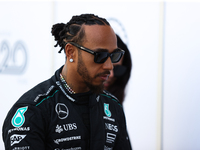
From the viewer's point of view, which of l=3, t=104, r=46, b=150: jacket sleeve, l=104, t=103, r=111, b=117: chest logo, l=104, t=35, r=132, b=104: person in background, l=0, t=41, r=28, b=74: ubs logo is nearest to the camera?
l=3, t=104, r=46, b=150: jacket sleeve

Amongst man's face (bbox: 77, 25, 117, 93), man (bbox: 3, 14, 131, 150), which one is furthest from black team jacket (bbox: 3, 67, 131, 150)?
man's face (bbox: 77, 25, 117, 93)

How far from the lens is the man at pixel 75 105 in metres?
1.64

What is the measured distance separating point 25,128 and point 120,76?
168cm

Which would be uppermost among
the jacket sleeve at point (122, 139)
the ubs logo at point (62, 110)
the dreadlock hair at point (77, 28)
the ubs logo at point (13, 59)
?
the dreadlock hair at point (77, 28)

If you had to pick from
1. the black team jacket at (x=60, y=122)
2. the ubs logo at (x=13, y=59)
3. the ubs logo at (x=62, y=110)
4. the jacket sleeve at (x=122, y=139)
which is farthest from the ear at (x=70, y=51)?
the ubs logo at (x=13, y=59)

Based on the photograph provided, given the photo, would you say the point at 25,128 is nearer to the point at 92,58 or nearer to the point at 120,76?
the point at 92,58

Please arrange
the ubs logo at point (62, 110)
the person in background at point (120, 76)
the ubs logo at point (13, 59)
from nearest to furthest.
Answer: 1. the ubs logo at point (62, 110)
2. the person in background at point (120, 76)
3. the ubs logo at point (13, 59)

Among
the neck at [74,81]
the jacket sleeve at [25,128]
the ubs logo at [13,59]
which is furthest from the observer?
the ubs logo at [13,59]

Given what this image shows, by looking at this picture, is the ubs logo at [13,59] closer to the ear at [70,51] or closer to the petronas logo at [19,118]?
the ear at [70,51]

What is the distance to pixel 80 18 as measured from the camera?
6.47 ft

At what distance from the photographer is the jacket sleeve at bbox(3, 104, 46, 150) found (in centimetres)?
159

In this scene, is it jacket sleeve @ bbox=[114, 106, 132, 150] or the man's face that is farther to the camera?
jacket sleeve @ bbox=[114, 106, 132, 150]

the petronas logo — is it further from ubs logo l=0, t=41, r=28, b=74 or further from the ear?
ubs logo l=0, t=41, r=28, b=74

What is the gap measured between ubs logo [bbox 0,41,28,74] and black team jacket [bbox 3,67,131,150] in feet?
6.16
